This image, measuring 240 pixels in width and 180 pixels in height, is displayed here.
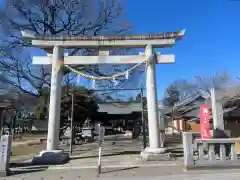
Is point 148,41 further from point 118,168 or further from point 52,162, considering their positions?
point 52,162

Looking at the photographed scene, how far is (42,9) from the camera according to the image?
24859 mm

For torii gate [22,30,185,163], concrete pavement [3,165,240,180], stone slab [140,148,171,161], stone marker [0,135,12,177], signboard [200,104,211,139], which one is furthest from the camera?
torii gate [22,30,185,163]

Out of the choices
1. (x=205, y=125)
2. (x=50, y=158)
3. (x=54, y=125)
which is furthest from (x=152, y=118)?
(x=50, y=158)

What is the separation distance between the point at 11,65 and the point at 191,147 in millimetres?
21737

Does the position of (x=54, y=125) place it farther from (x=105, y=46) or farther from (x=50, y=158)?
(x=105, y=46)

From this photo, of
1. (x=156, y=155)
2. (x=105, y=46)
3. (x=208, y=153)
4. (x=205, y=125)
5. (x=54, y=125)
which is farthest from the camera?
(x=105, y=46)

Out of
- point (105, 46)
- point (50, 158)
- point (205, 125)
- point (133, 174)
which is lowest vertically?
point (133, 174)

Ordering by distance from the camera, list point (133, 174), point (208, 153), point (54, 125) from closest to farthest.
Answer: point (133, 174) < point (208, 153) < point (54, 125)

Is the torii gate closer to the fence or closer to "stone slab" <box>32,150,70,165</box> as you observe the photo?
"stone slab" <box>32,150,70,165</box>

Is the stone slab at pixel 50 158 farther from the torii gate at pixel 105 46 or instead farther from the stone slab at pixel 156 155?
the stone slab at pixel 156 155

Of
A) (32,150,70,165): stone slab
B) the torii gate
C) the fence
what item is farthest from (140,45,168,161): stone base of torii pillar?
(32,150,70,165): stone slab

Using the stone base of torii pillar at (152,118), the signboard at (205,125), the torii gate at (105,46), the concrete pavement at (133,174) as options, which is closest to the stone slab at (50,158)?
the concrete pavement at (133,174)

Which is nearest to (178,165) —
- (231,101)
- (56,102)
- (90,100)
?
(56,102)

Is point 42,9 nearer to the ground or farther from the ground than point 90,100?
farther from the ground
